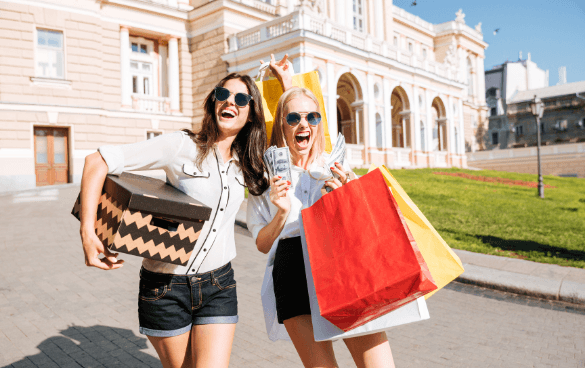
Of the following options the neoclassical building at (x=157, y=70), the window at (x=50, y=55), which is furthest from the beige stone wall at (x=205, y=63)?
the window at (x=50, y=55)

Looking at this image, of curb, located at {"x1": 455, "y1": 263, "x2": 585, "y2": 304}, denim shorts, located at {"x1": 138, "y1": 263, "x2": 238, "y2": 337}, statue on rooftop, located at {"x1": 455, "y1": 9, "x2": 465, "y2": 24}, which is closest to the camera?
denim shorts, located at {"x1": 138, "y1": 263, "x2": 238, "y2": 337}

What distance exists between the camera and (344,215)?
1788mm

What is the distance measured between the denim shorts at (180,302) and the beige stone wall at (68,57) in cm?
1912

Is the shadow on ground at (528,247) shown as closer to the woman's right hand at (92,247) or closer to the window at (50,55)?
the woman's right hand at (92,247)

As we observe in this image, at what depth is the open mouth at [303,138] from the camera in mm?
2207

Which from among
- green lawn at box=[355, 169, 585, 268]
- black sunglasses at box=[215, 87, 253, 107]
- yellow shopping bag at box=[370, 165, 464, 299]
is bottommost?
green lawn at box=[355, 169, 585, 268]

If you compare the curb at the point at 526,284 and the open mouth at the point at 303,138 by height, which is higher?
the open mouth at the point at 303,138

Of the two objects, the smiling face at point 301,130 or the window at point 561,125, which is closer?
the smiling face at point 301,130

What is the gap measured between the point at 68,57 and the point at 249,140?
19620 mm

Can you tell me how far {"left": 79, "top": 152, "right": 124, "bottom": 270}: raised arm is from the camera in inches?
70.4

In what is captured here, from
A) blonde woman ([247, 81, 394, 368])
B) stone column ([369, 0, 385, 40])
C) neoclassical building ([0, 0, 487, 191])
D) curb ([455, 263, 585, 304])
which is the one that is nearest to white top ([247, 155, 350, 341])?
blonde woman ([247, 81, 394, 368])

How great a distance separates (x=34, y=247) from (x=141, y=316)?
676 cm

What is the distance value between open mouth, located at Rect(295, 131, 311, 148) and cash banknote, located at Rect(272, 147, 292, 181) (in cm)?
24

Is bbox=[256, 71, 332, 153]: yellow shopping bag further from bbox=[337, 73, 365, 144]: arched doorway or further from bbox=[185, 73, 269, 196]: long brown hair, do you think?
bbox=[337, 73, 365, 144]: arched doorway
